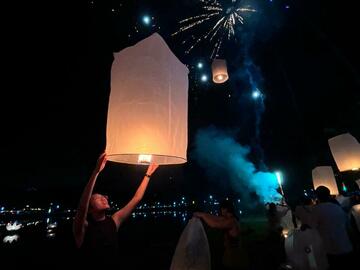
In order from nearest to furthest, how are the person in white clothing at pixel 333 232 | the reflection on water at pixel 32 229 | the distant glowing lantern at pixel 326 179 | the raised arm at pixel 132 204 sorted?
the raised arm at pixel 132 204 → the person in white clothing at pixel 333 232 → the distant glowing lantern at pixel 326 179 → the reflection on water at pixel 32 229

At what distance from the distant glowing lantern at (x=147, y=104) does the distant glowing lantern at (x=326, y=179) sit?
911 centimetres

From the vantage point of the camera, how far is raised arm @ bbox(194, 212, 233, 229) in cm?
348

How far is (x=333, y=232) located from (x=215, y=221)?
248cm

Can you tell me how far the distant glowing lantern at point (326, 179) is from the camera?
A: 896cm

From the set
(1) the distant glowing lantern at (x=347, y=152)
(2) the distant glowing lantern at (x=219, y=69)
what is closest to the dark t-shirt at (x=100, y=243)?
(2) the distant glowing lantern at (x=219, y=69)

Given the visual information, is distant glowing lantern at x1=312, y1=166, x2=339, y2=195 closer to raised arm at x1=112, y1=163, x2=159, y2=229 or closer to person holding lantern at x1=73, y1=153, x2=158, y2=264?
raised arm at x1=112, y1=163, x2=159, y2=229

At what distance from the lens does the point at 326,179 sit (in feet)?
29.7

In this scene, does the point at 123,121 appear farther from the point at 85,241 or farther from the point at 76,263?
the point at 76,263

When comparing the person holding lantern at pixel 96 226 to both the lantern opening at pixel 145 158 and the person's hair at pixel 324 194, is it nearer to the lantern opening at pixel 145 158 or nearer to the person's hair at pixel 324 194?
the lantern opening at pixel 145 158

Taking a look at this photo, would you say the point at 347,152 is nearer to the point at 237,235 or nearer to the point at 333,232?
the point at 333,232

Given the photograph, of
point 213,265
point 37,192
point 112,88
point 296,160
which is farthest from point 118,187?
A: point 112,88

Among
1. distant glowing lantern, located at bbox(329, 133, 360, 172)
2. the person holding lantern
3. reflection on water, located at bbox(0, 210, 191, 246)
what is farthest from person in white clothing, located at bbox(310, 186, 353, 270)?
reflection on water, located at bbox(0, 210, 191, 246)

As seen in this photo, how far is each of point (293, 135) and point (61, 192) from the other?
11544cm

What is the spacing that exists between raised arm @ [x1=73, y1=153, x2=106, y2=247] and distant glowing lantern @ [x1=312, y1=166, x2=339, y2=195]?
9.59 meters
